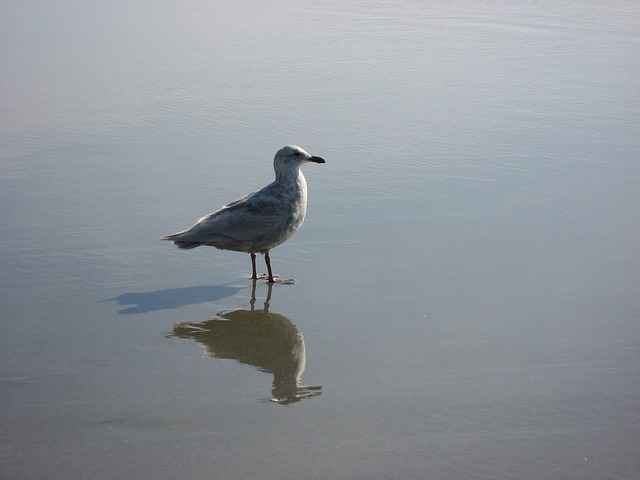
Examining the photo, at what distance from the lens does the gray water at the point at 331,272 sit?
404cm

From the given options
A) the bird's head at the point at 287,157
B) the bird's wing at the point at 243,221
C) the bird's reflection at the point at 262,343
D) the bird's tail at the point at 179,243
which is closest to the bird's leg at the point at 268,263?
the bird's wing at the point at 243,221

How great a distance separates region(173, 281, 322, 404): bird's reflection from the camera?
15.0 feet

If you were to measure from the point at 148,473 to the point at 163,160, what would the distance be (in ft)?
16.9

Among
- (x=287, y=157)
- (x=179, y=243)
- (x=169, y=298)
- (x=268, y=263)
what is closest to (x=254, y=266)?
(x=268, y=263)

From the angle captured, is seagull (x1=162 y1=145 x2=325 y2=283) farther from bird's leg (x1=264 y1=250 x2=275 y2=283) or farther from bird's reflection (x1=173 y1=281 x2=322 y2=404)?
bird's reflection (x1=173 y1=281 x2=322 y2=404)

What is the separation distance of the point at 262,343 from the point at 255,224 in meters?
1.26

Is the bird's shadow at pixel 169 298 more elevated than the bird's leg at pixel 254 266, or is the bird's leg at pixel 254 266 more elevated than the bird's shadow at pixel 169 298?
the bird's leg at pixel 254 266

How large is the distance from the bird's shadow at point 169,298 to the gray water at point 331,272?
20mm

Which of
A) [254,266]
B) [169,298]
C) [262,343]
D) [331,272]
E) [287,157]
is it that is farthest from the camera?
[287,157]

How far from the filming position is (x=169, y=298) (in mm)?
5766

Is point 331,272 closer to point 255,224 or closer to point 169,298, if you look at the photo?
point 255,224

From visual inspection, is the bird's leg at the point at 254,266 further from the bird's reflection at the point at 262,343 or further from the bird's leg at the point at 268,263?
the bird's reflection at the point at 262,343

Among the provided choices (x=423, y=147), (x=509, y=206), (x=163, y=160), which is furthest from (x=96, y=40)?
(x=509, y=206)

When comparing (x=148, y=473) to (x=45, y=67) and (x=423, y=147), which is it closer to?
(x=423, y=147)
